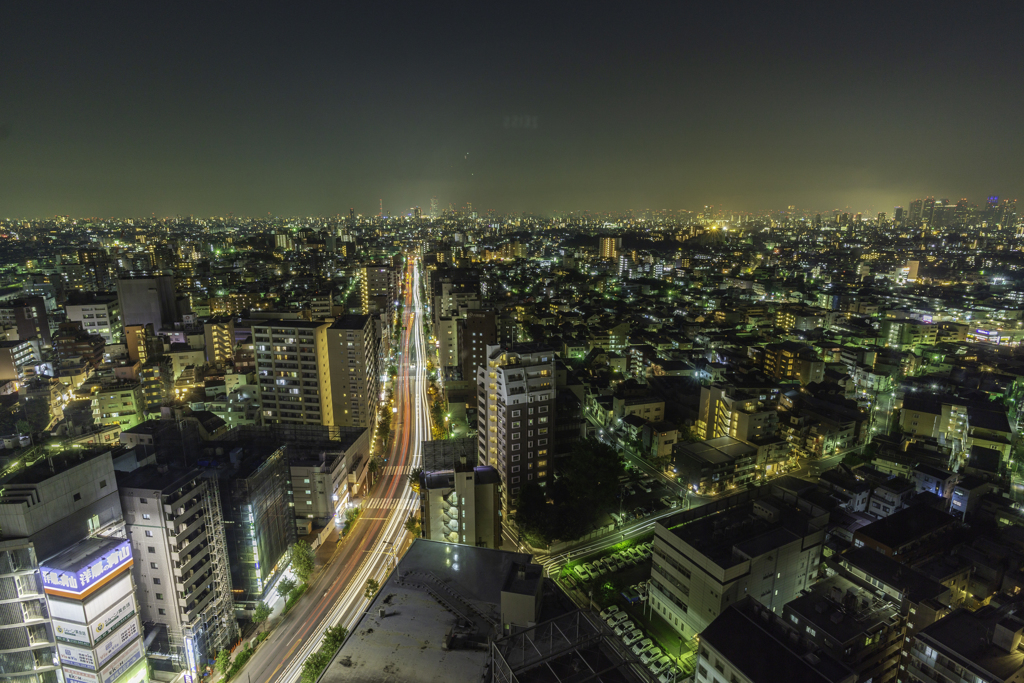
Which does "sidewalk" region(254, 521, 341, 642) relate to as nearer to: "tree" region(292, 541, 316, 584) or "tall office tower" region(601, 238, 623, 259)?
"tree" region(292, 541, 316, 584)

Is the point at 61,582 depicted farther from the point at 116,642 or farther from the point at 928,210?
the point at 928,210

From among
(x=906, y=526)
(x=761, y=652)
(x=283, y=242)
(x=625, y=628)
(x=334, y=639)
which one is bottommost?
(x=625, y=628)

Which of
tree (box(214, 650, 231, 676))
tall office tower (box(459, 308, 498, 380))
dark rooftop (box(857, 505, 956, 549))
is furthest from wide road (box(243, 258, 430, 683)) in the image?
dark rooftop (box(857, 505, 956, 549))

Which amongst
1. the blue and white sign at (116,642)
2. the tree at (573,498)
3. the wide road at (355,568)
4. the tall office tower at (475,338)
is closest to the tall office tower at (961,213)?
the tall office tower at (475,338)

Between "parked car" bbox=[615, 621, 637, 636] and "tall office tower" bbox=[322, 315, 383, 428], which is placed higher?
"tall office tower" bbox=[322, 315, 383, 428]

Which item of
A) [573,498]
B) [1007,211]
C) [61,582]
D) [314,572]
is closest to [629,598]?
[573,498]
